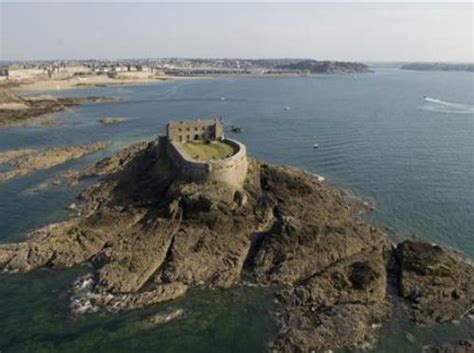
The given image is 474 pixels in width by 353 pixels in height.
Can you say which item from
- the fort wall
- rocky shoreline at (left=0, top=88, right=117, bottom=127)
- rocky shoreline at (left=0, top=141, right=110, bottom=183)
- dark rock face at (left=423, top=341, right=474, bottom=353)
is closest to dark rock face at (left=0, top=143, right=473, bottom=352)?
the fort wall

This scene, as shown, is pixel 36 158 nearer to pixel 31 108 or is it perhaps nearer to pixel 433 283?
pixel 433 283

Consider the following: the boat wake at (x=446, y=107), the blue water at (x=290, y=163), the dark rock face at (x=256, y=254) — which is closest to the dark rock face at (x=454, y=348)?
the blue water at (x=290, y=163)

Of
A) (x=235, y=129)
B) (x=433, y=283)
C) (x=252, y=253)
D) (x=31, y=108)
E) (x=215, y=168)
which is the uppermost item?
(x=215, y=168)

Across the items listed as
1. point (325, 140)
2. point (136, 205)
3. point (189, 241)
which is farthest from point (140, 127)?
point (189, 241)

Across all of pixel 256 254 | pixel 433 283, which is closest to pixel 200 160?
pixel 256 254

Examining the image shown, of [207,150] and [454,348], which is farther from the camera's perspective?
[207,150]

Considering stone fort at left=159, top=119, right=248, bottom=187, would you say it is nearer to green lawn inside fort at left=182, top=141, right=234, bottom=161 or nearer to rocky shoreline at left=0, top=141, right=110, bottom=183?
green lawn inside fort at left=182, top=141, right=234, bottom=161
